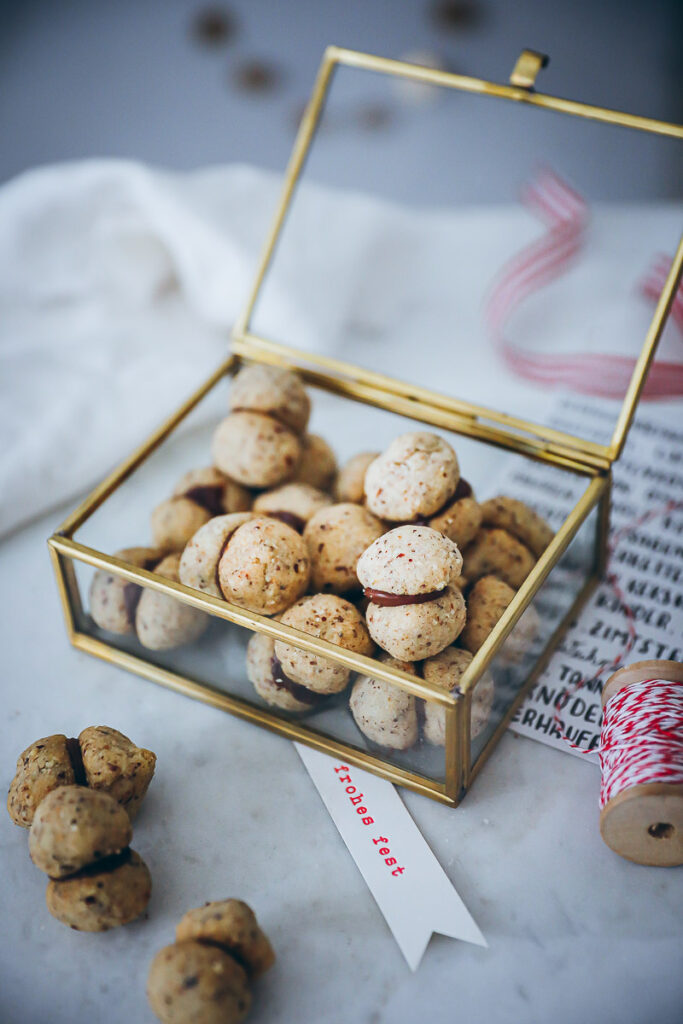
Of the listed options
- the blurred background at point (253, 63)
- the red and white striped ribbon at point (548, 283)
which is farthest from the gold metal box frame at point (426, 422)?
the blurred background at point (253, 63)

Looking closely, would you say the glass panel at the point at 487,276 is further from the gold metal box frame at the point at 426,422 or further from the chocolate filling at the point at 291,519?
the chocolate filling at the point at 291,519

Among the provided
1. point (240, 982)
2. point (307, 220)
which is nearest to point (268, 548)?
point (240, 982)

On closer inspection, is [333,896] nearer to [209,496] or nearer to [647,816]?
[647,816]

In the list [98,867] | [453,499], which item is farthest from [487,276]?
[98,867]

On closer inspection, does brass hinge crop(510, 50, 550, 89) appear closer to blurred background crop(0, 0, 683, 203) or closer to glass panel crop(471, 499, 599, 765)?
glass panel crop(471, 499, 599, 765)

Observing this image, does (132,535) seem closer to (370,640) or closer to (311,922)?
(370,640)

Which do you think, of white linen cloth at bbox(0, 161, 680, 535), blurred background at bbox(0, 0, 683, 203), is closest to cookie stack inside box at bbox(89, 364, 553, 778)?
white linen cloth at bbox(0, 161, 680, 535)
